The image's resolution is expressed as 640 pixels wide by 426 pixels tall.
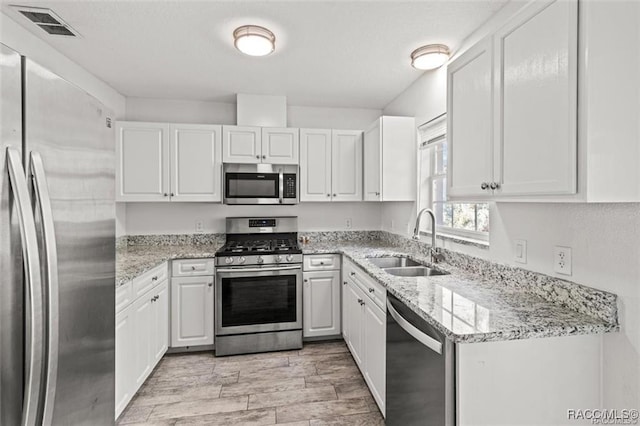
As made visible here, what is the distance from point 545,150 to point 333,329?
252 cm

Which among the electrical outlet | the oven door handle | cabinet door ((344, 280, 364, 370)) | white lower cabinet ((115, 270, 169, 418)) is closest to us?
the electrical outlet

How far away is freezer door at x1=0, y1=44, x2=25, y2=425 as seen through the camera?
2.44ft

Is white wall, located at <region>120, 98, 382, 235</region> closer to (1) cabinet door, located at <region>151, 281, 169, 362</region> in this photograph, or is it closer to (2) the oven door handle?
(2) the oven door handle

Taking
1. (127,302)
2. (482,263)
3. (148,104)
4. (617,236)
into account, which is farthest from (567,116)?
(148,104)

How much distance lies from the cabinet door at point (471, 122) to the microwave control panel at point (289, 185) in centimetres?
180

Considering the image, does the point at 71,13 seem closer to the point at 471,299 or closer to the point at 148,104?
the point at 148,104

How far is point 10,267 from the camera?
0.76 m

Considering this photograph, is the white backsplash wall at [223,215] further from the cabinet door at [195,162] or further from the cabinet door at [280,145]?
the cabinet door at [280,145]

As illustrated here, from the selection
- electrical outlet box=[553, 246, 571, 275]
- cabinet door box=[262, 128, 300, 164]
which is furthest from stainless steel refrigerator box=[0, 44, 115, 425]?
cabinet door box=[262, 128, 300, 164]

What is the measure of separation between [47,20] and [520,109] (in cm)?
268

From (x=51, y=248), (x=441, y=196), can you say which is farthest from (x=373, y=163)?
(x=51, y=248)

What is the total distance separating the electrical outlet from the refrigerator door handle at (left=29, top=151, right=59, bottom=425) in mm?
1915

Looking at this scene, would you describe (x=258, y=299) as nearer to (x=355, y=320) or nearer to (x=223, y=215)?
(x=355, y=320)

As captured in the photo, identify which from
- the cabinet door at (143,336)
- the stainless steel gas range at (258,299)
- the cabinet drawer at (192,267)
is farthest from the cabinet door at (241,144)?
the cabinet door at (143,336)
